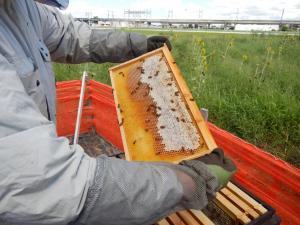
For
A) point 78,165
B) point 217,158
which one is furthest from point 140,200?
point 217,158

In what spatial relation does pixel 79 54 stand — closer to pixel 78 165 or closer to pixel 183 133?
pixel 183 133

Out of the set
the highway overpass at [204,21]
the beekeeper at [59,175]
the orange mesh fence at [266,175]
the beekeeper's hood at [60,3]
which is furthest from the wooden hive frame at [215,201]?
the highway overpass at [204,21]

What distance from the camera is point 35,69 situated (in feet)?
5.50

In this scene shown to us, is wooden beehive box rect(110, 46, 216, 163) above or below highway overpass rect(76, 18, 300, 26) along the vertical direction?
below

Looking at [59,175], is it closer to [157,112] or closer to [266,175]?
[157,112]

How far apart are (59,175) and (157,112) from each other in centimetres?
141

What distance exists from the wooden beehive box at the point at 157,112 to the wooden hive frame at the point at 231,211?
42 cm

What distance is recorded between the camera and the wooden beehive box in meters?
2.23

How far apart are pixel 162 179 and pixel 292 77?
5.35 meters

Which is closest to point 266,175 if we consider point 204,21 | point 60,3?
point 60,3

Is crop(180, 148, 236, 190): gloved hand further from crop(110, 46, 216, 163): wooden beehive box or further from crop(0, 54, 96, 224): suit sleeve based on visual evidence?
crop(0, 54, 96, 224): suit sleeve

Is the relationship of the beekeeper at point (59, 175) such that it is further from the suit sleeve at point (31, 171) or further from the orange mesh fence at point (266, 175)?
the orange mesh fence at point (266, 175)

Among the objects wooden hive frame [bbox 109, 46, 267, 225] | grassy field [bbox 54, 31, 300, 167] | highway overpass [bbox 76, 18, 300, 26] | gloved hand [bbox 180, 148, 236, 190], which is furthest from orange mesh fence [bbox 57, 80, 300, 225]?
highway overpass [bbox 76, 18, 300, 26]

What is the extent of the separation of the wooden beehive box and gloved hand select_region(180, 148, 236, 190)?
34 centimetres
